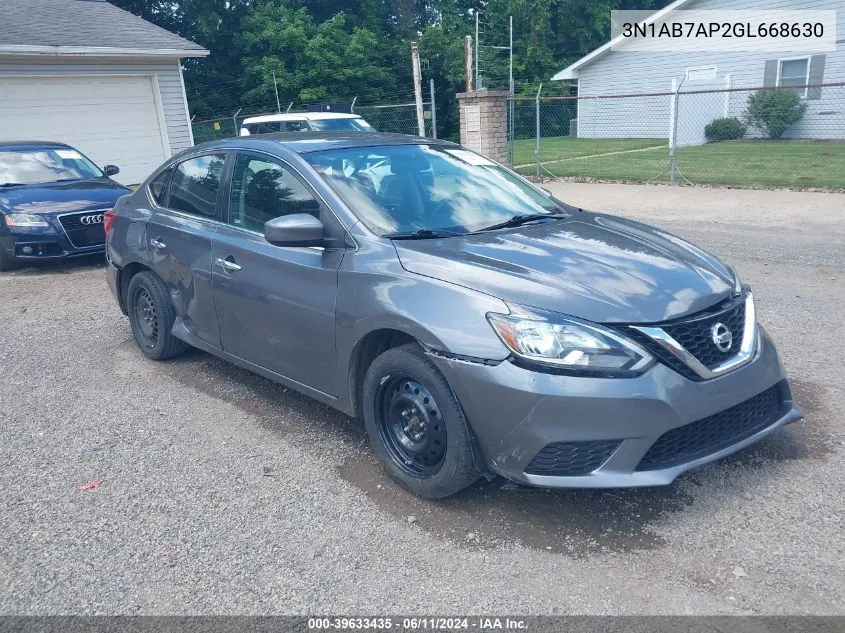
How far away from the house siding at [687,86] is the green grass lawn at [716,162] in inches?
52.8

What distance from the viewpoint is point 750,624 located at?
260 centimetres

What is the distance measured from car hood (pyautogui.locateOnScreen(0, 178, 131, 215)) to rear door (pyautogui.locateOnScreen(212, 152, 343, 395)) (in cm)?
544

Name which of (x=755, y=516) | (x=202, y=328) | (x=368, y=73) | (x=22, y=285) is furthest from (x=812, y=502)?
(x=368, y=73)

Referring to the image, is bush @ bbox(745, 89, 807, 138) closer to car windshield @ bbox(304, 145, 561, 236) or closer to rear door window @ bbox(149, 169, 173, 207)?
car windshield @ bbox(304, 145, 561, 236)

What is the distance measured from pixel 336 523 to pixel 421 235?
147cm

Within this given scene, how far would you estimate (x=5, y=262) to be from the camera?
30.6 ft

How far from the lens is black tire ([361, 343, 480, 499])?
325 centimetres

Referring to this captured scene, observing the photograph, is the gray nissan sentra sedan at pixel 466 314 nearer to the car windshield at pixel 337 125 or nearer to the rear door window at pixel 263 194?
the rear door window at pixel 263 194

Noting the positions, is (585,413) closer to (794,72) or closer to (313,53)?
(794,72)

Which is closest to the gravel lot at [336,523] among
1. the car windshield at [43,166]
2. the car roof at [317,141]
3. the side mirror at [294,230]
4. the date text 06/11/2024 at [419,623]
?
the date text 06/11/2024 at [419,623]

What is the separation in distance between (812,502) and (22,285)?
849 cm

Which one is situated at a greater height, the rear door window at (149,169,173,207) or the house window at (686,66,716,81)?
the house window at (686,66,716,81)

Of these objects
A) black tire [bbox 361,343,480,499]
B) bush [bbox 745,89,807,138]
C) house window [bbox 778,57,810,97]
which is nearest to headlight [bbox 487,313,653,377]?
black tire [bbox 361,343,480,499]

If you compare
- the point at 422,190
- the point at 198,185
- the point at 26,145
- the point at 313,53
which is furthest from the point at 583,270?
the point at 313,53
